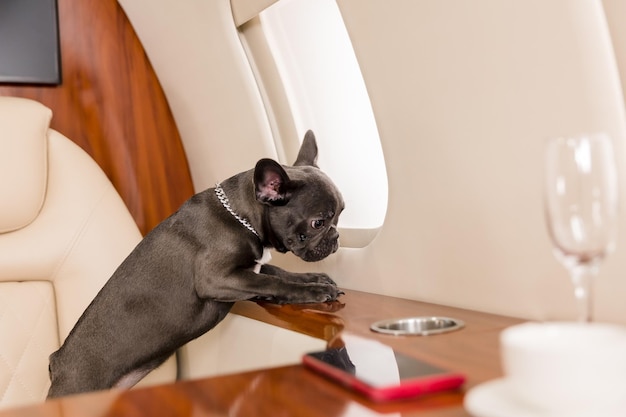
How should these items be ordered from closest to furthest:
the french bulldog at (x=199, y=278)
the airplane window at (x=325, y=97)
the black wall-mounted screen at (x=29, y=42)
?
the french bulldog at (x=199, y=278), the airplane window at (x=325, y=97), the black wall-mounted screen at (x=29, y=42)

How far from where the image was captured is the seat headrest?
1988mm

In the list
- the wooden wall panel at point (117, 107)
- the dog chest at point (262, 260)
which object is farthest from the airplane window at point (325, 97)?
the wooden wall panel at point (117, 107)

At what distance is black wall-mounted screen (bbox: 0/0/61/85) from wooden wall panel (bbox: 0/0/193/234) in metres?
0.04

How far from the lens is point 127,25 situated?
2.55 m

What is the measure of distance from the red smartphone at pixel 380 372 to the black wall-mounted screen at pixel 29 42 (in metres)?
1.69

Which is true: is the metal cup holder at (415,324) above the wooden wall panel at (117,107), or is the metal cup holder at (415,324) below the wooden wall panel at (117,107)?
below

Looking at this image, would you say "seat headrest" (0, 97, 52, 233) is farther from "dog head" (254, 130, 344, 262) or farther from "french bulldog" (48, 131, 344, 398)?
A: "dog head" (254, 130, 344, 262)

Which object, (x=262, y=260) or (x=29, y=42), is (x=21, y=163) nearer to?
(x=29, y=42)

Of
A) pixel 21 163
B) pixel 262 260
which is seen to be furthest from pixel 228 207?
pixel 21 163

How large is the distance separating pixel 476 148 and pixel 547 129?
0.65 feet

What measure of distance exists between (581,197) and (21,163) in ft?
5.62

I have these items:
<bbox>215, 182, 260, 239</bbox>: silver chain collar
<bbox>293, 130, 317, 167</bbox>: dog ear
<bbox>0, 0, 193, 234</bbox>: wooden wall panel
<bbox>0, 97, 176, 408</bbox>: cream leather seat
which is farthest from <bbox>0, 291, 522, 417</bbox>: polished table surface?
<bbox>0, 0, 193, 234</bbox>: wooden wall panel

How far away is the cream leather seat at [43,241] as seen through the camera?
2000mm

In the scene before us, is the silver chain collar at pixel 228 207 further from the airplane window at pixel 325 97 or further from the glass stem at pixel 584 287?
the glass stem at pixel 584 287
